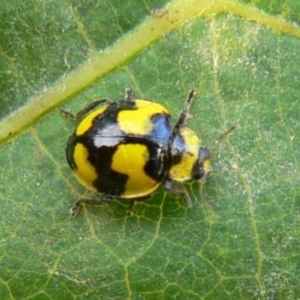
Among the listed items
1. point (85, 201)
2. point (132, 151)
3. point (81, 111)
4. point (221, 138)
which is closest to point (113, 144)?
point (132, 151)

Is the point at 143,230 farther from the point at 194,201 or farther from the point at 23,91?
the point at 23,91

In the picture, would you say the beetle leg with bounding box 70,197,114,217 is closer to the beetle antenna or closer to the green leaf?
the green leaf

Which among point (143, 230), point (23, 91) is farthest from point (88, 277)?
point (23, 91)

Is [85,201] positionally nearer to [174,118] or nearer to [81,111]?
[81,111]

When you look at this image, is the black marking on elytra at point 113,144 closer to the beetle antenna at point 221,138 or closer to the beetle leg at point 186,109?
the beetle leg at point 186,109

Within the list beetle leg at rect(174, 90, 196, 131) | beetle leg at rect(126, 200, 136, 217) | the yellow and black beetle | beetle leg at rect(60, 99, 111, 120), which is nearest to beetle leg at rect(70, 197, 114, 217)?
the yellow and black beetle
